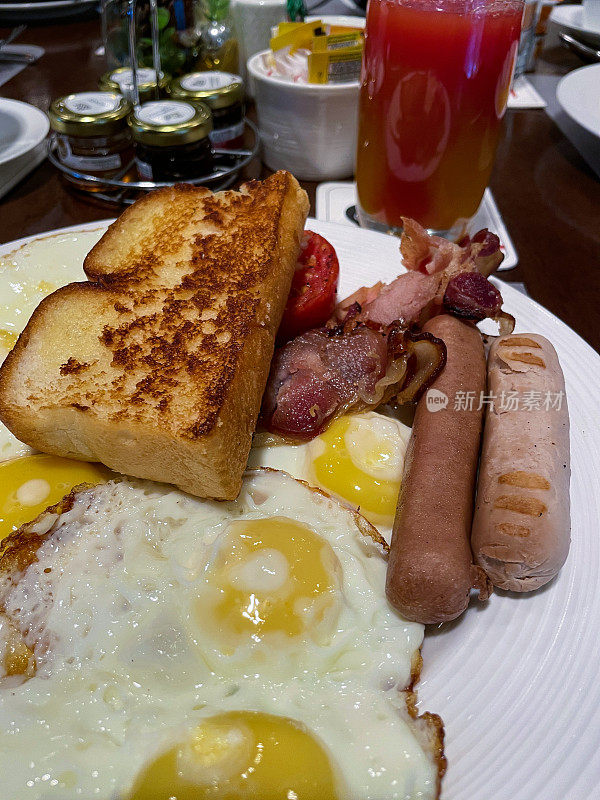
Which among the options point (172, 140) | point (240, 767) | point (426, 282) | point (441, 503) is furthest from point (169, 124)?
point (240, 767)

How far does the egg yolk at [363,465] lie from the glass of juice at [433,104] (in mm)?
1317

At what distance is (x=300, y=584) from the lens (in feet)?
4.45

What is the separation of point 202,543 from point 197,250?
1063mm

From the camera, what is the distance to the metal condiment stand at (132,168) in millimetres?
3043

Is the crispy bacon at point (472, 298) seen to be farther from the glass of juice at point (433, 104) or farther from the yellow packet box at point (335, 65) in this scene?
the yellow packet box at point (335, 65)

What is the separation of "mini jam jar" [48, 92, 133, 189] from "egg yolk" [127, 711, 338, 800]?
9.28 ft

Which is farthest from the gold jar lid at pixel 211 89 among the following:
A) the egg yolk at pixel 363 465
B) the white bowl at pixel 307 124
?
the egg yolk at pixel 363 465

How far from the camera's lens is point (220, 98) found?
10.5 ft

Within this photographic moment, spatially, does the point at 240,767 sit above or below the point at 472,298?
below

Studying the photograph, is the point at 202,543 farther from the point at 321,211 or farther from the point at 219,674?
the point at 321,211

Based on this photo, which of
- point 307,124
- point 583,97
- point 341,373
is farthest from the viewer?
point 583,97

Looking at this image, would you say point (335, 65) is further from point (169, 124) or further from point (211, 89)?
point (169, 124)

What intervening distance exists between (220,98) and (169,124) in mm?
537

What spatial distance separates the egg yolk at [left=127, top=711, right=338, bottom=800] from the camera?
1109 mm
